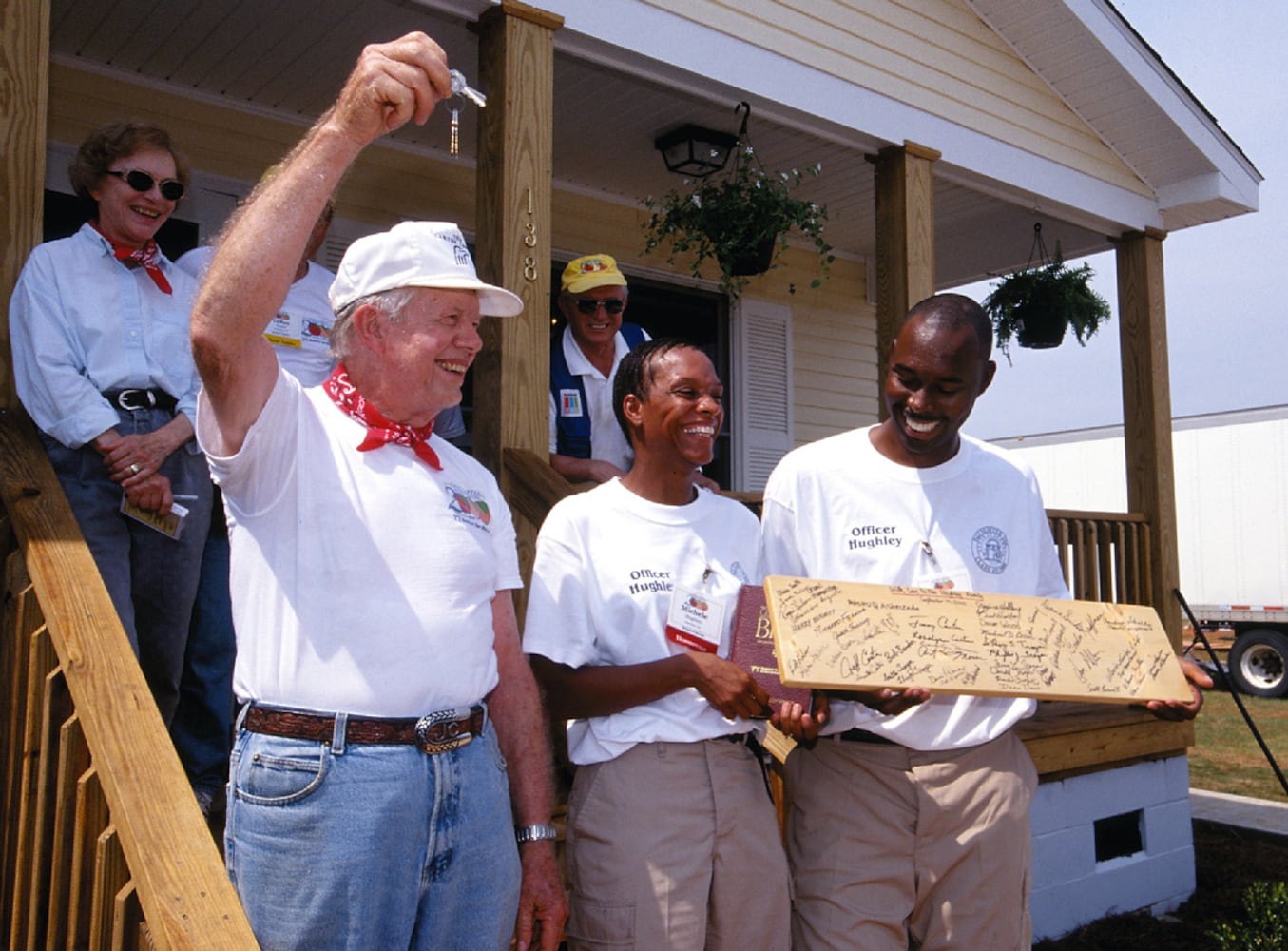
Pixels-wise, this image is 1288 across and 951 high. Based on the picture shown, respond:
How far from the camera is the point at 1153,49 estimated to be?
23.5ft

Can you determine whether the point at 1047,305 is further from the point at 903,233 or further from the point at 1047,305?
the point at 903,233

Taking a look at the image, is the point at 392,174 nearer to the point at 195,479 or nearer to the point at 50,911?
the point at 195,479

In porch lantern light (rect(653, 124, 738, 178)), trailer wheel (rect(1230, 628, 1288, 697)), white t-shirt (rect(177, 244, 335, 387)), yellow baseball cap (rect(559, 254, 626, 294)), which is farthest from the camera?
trailer wheel (rect(1230, 628, 1288, 697))

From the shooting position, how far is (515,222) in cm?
432

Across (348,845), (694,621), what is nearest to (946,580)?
(694,621)

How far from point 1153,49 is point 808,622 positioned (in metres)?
6.45

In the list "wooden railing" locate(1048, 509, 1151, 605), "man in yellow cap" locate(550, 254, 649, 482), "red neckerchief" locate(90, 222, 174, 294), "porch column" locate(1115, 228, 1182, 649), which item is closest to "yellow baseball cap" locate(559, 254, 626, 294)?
"man in yellow cap" locate(550, 254, 649, 482)

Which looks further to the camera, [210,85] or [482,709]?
[210,85]

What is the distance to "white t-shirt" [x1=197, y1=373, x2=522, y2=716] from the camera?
5.91ft

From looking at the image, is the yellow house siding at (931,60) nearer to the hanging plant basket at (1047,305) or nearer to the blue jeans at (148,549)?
the hanging plant basket at (1047,305)

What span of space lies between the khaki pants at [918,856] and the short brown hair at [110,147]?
253 cm

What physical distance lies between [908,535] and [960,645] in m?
0.30

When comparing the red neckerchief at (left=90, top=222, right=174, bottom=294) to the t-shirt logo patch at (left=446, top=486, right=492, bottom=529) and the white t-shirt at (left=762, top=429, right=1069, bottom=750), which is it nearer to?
the t-shirt logo patch at (left=446, top=486, right=492, bottom=529)

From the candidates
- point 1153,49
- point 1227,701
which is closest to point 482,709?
point 1153,49
